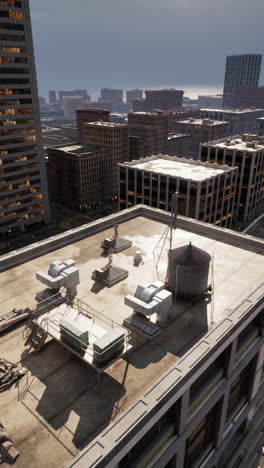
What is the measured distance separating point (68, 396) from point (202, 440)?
53.3 ft

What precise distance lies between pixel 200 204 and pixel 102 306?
77.5m

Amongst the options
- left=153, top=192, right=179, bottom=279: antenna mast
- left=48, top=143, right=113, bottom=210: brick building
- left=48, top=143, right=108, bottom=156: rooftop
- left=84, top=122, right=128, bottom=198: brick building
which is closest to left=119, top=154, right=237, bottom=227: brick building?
left=48, top=143, right=113, bottom=210: brick building

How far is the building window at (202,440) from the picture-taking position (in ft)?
101

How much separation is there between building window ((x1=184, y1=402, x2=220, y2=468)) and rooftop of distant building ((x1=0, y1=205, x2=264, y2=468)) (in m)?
8.27

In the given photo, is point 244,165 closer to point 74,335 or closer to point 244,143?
point 244,143

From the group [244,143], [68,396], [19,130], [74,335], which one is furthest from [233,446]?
[244,143]

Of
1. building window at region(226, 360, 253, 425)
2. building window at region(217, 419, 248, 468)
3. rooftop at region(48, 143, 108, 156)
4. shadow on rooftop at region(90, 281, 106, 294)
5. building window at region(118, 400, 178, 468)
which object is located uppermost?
shadow on rooftop at region(90, 281, 106, 294)

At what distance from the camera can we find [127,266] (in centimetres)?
4119

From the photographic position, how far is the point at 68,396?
953 inches

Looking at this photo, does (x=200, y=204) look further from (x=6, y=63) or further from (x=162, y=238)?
(x=6, y=63)

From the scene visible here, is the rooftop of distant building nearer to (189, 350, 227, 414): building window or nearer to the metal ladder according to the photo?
the metal ladder

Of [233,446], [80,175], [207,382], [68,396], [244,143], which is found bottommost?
[233,446]

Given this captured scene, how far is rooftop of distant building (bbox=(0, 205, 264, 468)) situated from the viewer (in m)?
21.5

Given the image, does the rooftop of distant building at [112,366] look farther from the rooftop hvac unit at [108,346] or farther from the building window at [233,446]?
the building window at [233,446]
